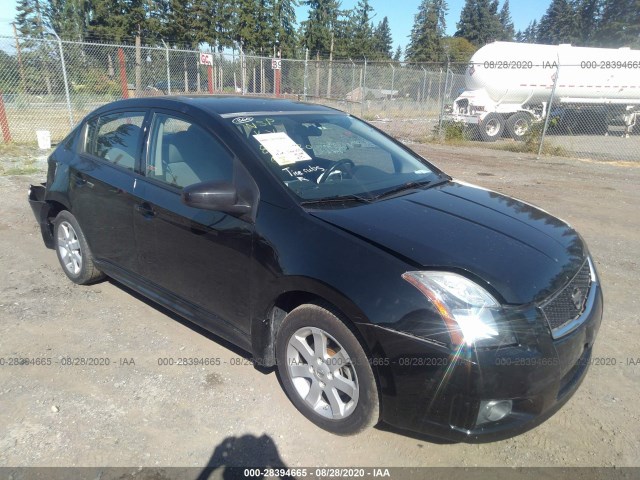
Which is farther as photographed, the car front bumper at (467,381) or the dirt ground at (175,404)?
the dirt ground at (175,404)

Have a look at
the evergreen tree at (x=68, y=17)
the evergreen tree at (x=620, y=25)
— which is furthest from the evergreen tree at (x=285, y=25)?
the evergreen tree at (x=620, y=25)

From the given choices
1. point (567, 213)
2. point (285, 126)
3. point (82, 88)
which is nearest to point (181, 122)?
point (285, 126)

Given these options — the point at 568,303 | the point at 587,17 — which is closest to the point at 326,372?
the point at 568,303

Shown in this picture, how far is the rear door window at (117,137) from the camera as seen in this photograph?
337cm

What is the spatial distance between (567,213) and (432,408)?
18.7ft

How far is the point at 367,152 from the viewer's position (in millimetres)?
3471

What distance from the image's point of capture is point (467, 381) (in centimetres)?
198

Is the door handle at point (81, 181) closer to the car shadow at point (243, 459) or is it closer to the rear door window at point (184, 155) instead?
the rear door window at point (184, 155)

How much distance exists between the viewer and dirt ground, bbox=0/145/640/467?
2.37m

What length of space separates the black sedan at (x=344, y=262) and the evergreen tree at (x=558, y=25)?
91216 mm

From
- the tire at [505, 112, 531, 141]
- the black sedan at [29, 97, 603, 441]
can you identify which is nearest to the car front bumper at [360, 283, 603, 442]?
the black sedan at [29, 97, 603, 441]

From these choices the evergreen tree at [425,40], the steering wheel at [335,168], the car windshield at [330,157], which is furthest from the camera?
the evergreen tree at [425,40]

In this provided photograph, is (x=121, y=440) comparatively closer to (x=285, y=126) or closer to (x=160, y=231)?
(x=160, y=231)

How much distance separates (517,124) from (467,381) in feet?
→ 55.5
